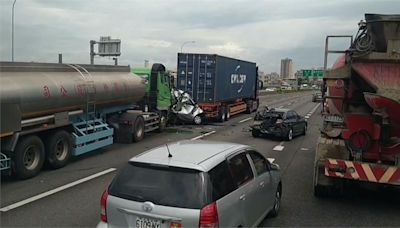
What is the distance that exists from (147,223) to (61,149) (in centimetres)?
770

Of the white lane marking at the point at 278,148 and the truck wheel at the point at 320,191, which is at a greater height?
the truck wheel at the point at 320,191

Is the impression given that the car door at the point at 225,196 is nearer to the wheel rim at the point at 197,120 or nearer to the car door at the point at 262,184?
→ the car door at the point at 262,184

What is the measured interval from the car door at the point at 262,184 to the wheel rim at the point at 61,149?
6587mm

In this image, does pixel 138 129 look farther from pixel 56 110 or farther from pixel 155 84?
pixel 56 110

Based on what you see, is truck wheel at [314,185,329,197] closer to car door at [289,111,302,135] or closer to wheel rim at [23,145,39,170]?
wheel rim at [23,145,39,170]

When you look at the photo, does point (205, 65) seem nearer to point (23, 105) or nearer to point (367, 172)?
point (23, 105)

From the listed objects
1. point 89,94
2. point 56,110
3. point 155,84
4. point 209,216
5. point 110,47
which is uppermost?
point 110,47

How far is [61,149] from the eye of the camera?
11.9 meters

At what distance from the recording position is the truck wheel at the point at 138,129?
655 inches

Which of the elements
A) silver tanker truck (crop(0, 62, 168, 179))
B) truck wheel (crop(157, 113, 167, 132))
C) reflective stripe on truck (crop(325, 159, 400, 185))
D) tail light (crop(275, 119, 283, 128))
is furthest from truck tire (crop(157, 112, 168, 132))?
reflective stripe on truck (crop(325, 159, 400, 185))

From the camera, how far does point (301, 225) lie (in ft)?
23.4

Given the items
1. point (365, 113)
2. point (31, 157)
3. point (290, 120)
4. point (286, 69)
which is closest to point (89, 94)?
point (31, 157)

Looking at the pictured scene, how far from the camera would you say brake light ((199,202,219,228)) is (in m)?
4.70

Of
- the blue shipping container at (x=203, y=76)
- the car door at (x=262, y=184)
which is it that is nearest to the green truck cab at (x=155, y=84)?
the blue shipping container at (x=203, y=76)
